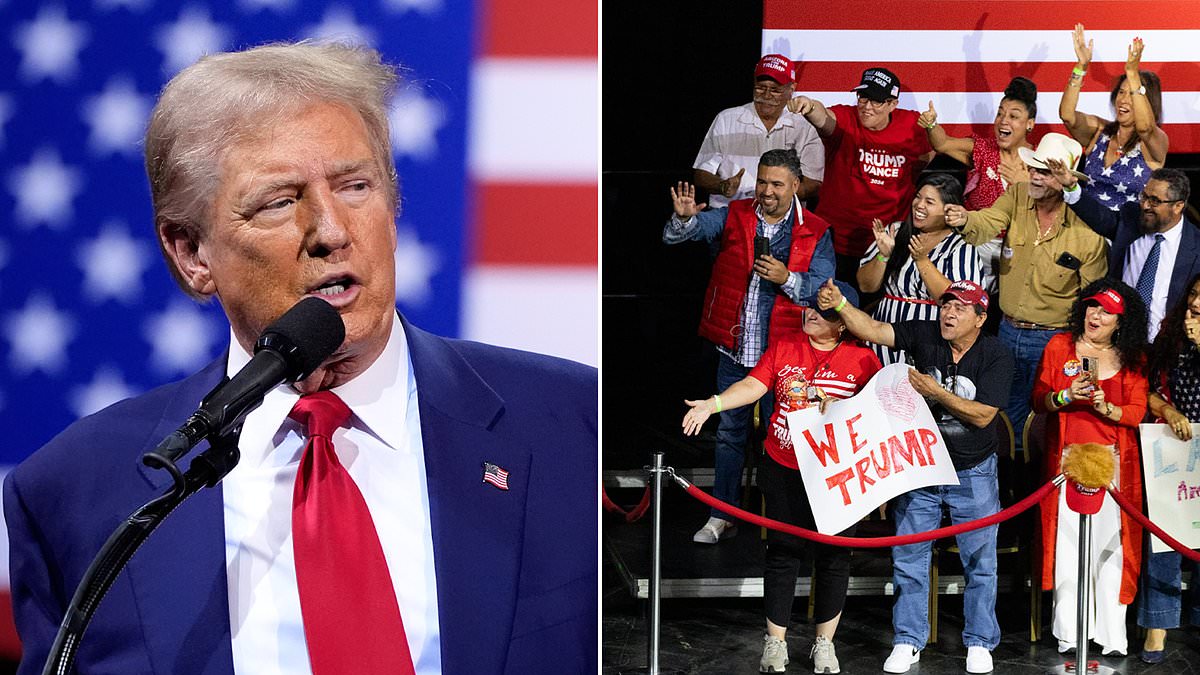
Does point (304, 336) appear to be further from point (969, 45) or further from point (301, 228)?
point (969, 45)

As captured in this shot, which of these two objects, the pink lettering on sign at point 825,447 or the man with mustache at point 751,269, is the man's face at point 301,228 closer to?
the pink lettering on sign at point 825,447

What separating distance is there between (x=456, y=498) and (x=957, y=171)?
4389mm

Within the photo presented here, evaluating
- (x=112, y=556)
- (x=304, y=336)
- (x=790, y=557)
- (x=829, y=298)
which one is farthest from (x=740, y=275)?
(x=112, y=556)

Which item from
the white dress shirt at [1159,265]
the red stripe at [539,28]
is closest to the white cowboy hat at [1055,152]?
the white dress shirt at [1159,265]

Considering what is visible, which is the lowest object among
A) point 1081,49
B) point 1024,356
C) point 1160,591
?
point 1160,591

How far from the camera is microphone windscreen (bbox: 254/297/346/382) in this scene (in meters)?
1.56

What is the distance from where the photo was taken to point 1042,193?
567 cm

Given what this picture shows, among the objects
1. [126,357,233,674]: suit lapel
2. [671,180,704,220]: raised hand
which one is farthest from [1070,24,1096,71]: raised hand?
[126,357,233,674]: suit lapel

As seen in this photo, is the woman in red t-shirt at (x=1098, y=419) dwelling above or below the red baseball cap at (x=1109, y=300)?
below

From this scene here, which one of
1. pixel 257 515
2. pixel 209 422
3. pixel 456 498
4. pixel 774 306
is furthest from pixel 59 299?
pixel 774 306

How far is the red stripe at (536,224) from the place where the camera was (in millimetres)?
2227

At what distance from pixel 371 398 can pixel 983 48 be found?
4499mm

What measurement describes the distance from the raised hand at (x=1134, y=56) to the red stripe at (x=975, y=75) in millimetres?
52

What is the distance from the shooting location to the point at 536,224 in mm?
2236
